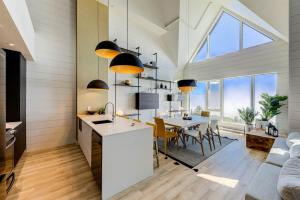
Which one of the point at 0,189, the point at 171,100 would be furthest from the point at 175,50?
the point at 0,189

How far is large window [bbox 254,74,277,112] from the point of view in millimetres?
4665

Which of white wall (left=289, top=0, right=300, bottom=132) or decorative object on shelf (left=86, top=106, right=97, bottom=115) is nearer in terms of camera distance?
white wall (left=289, top=0, right=300, bottom=132)

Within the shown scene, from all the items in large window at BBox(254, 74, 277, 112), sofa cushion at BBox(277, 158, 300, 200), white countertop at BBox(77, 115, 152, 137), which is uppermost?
large window at BBox(254, 74, 277, 112)

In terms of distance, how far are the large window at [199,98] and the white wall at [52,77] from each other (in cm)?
538

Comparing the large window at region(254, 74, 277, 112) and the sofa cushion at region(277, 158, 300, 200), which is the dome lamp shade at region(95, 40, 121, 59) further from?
the large window at region(254, 74, 277, 112)

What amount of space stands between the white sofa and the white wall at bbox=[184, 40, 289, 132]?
3245mm

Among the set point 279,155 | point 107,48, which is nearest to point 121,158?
point 107,48

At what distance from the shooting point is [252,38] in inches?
199

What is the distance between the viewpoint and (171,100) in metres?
6.52

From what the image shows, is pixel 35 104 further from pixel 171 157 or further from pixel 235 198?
pixel 235 198

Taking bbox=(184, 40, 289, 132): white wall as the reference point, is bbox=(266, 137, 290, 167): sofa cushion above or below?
below

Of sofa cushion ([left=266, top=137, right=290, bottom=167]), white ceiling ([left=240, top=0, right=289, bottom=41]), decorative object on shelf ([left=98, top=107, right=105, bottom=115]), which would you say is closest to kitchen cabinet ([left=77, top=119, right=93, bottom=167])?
→ decorative object on shelf ([left=98, top=107, right=105, bottom=115])

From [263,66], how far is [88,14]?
622 cm

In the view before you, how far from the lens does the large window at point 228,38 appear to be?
A: 198 inches
